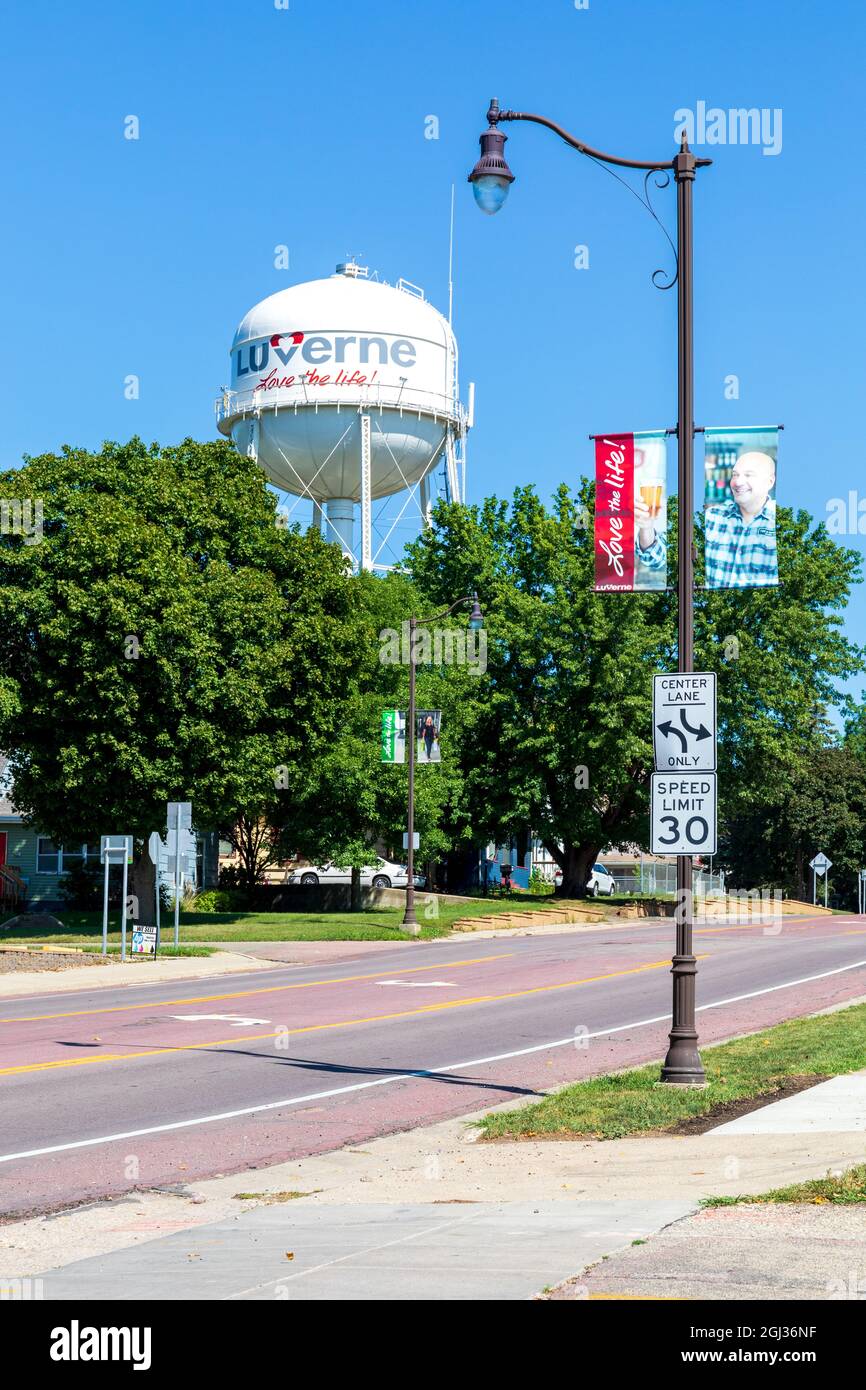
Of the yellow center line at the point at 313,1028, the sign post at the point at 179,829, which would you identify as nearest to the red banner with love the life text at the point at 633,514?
the yellow center line at the point at 313,1028

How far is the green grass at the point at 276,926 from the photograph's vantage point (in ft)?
122

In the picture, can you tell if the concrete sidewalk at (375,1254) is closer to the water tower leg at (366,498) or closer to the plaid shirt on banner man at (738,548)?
the plaid shirt on banner man at (738,548)

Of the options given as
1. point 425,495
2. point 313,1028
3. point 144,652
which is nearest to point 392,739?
Result: point 144,652

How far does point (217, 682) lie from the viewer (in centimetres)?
3781

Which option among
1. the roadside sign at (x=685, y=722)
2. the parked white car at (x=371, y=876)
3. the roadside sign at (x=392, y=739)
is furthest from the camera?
the parked white car at (x=371, y=876)

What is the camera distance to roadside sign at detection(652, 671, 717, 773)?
12602mm

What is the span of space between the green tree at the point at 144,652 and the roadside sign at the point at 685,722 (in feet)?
83.4

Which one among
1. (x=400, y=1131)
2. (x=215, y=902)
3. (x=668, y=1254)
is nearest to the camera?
(x=668, y=1254)

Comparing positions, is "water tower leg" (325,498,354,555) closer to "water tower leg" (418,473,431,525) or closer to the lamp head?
"water tower leg" (418,473,431,525)

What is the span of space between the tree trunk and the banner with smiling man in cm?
4593
